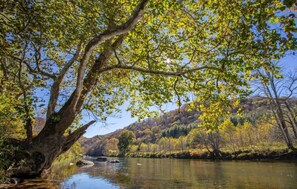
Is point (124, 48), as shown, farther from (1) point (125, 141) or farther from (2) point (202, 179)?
(1) point (125, 141)

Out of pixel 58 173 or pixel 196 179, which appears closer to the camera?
pixel 196 179

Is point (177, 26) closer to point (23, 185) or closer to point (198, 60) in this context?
point (198, 60)

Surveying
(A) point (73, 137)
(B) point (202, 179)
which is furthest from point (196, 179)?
(A) point (73, 137)

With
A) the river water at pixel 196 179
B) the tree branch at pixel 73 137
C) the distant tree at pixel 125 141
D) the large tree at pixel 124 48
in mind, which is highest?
the distant tree at pixel 125 141

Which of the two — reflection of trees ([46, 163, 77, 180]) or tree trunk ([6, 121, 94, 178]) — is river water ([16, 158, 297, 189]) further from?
tree trunk ([6, 121, 94, 178])

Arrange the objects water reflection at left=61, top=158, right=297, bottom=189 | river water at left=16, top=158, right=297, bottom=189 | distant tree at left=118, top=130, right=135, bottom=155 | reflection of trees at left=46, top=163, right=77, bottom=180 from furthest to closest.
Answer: distant tree at left=118, top=130, right=135, bottom=155
reflection of trees at left=46, top=163, right=77, bottom=180
water reflection at left=61, top=158, right=297, bottom=189
river water at left=16, top=158, right=297, bottom=189

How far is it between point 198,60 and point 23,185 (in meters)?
9.98

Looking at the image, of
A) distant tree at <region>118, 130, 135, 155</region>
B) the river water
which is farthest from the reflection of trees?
distant tree at <region>118, 130, 135, 155</region>

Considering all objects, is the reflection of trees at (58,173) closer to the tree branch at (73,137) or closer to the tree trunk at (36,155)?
the tree branch at (73,137)

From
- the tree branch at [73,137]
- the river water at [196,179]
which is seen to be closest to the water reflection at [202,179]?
the river water at [196,179]

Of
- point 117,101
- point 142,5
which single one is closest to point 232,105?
point 142,5

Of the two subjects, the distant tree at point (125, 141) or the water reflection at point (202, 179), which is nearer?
the water reflection at point (202, 179)

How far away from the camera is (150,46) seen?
10.3 m

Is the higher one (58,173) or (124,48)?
(124,48)
